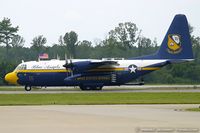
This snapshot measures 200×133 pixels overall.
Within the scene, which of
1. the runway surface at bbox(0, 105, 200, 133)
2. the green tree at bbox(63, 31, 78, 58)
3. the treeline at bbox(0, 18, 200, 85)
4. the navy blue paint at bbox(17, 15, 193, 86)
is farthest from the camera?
the green tree at bbox(63, 31, 78, 58)

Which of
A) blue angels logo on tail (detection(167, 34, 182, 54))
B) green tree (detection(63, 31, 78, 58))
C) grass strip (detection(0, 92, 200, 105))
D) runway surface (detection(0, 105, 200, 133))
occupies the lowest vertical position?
grass strip (detection(0, 92, 200, 105))

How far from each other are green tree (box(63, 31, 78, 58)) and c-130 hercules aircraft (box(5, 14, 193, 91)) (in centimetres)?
6791

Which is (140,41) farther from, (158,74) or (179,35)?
(179,35)

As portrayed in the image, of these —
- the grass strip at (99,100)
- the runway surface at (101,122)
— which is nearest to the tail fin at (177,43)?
the grass strip at (99,100)

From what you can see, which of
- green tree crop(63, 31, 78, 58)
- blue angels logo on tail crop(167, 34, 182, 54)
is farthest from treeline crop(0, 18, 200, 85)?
blue angels logo on tail crop(167, 34, 182, 54)

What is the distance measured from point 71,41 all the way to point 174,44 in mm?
72413

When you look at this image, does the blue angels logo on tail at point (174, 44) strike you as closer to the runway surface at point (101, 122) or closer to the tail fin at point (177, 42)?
the tail fin at point (177, 42)

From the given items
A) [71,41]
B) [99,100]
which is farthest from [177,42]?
[71,41]

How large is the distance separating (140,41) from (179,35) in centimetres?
7155

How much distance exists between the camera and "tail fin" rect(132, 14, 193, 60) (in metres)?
57.2

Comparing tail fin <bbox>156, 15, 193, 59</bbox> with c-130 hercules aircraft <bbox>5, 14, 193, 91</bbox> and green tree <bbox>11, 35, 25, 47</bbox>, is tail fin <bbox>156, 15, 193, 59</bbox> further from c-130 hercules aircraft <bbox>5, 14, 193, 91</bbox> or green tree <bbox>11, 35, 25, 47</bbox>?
green tree <bbox>11, 35, 25, 47</bbox>

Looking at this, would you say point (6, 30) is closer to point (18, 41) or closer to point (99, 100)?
point (18, 41)

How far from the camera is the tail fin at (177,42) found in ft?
188

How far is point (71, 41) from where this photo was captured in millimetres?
128500
